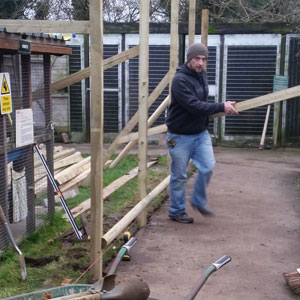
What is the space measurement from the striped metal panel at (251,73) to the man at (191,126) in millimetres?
A: 6222

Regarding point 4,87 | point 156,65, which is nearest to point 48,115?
point 4,87

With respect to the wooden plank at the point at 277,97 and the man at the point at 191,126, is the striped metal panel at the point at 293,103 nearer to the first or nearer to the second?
the man at the point at 191,126

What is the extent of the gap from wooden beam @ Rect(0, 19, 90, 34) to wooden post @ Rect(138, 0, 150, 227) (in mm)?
1299

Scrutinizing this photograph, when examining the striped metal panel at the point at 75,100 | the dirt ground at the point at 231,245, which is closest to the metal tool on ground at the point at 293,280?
the dirt ground at the point at 231,245

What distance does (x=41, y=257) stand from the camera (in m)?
4.97

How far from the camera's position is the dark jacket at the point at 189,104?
5.65m

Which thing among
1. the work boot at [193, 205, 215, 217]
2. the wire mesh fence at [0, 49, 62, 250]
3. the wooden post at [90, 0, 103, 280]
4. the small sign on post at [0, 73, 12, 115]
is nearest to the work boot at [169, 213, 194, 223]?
the work boot at [193, 205, 215, 217]

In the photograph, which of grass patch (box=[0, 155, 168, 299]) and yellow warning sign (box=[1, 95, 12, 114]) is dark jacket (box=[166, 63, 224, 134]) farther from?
yellow warning sign (box=[1, 95, 12, 114])

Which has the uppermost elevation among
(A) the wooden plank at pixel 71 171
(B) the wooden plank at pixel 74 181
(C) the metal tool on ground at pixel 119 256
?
(C) the metal tool on ground at pixel 119 256

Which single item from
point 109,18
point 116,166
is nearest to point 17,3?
Answer: point 109,18

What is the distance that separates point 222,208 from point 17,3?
42.4ft

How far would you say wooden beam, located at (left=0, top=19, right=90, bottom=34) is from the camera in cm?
424

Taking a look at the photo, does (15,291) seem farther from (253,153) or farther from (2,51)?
(253,153)

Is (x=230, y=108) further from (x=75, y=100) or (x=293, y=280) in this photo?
(x=75, y=100)
